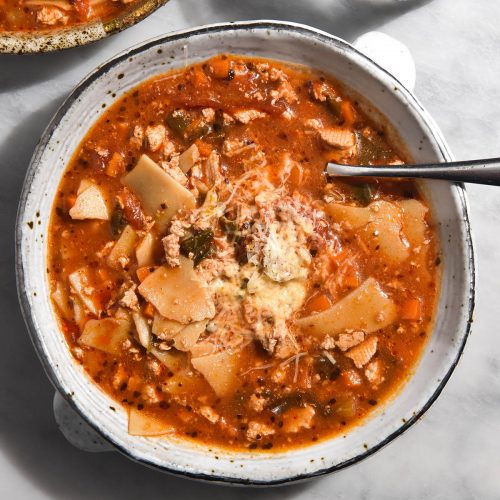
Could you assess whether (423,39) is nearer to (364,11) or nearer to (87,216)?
(364,11)

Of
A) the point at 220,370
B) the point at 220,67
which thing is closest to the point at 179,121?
the point at 220,67

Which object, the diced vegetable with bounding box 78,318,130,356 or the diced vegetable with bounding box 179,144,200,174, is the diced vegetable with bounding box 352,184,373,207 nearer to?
the diced vegetable with bounding box 179,144,200,174

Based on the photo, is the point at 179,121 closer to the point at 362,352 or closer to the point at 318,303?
the point at 318,303

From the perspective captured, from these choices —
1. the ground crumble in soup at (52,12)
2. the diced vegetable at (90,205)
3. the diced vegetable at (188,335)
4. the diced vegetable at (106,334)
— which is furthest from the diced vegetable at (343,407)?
the ground crumble in soup at (52,12)

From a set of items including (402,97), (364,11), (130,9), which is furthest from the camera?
(364,11)

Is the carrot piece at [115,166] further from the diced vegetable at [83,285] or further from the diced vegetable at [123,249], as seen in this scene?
the diced vegetable at [83,285]

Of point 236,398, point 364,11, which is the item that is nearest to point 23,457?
point 236,398
